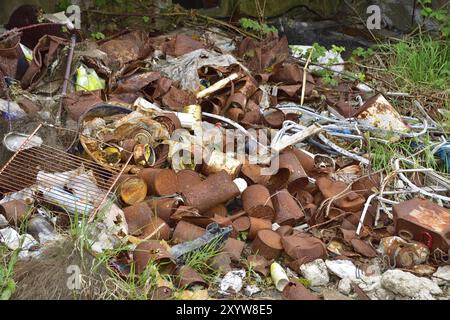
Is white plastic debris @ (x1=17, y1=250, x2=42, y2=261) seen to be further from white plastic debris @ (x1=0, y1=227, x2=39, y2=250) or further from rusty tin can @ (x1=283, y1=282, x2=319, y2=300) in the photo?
rusty tin can @ (x1=283, y1=282, x2=319, y2=300)

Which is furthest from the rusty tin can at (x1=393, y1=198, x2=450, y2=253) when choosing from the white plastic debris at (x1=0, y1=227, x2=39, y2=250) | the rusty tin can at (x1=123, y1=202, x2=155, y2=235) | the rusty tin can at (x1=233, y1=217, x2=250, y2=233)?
the white plastic debris at (x1=0, y1=227, x2=39, y2=250)

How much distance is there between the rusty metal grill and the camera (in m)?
3.54

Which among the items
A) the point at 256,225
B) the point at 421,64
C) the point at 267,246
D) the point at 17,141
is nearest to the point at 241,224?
the point at 256,225

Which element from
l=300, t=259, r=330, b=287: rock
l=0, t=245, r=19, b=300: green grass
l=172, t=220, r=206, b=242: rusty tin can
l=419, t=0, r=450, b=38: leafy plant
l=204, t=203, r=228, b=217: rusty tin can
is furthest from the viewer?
l=419, t=0, r=450, b=38: leafy plant

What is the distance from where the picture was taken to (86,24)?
225 inches

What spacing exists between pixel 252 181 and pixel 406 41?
286cm

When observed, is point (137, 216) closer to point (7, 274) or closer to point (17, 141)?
point (7, 274)

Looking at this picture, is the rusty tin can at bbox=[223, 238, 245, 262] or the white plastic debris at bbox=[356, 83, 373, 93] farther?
the white plastic debris at bbox=[356, 83, 373, 93]

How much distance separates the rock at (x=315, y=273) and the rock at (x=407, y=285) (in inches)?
12.0

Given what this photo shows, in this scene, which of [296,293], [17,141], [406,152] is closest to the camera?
[296,293]

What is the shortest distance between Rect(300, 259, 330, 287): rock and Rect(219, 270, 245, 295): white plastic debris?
0.36 metres

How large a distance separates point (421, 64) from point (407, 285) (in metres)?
2.94

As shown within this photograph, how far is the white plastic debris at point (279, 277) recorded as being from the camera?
3.26m

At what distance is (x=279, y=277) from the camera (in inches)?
129
